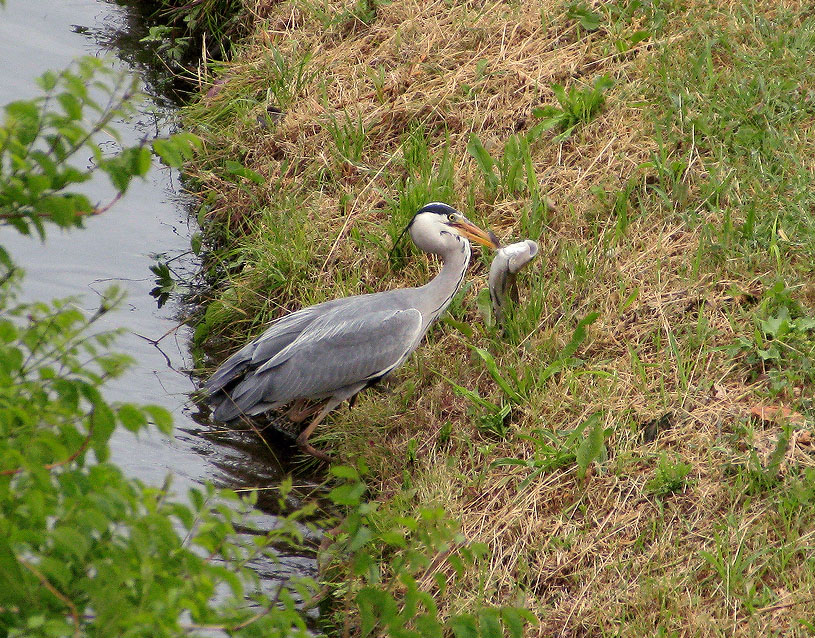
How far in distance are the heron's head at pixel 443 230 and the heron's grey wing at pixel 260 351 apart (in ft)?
2.56

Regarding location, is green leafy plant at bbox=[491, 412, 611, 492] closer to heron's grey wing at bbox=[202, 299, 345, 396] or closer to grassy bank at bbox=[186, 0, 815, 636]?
grassy bank at bbox=[186, 0, 815, 636]

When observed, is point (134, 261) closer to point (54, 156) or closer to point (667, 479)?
point (667, 479)

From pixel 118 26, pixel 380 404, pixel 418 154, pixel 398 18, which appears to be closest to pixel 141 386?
pixel 380 404

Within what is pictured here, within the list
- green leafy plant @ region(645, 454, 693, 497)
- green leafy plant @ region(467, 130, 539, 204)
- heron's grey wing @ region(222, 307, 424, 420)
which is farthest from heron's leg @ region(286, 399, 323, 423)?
green leafy plant @ region(645, 454, 693, 497)

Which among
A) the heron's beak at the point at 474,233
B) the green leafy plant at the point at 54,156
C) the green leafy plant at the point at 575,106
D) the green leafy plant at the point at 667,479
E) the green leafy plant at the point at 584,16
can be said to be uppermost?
the green leafy plant at the point at 54,156

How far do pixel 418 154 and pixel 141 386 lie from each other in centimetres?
236

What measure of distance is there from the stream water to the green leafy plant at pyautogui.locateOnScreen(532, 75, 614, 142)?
106 inches

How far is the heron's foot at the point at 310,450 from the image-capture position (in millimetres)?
5164

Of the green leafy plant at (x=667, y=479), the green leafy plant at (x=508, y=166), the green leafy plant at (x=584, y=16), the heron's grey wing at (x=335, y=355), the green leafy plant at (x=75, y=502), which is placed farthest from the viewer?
the green leafy plant at (x=584, y=16)

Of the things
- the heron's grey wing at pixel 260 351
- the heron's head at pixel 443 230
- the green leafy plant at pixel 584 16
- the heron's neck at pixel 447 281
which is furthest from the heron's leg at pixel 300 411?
the green leafy plant at pixel 584 16

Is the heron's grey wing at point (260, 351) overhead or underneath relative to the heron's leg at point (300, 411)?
overhead

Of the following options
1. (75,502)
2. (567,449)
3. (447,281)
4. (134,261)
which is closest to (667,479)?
(567,449)

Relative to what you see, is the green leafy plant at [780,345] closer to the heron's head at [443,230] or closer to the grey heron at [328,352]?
the heron's head at [443,230]

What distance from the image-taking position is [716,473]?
4.04m
